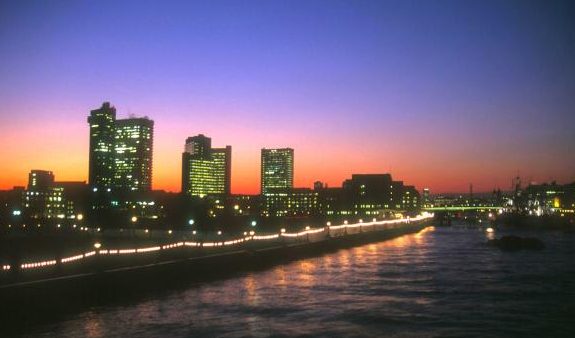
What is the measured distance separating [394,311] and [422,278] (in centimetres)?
1633

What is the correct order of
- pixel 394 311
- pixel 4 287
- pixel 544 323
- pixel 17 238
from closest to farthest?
pixel 4 287, pixel 544 323, pixel 394 311, pixel 17 238

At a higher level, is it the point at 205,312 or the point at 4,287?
the point at 4,287

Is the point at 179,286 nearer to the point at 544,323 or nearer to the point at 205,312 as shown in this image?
the point at 205,312

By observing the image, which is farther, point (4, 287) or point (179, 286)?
point (179, 286)

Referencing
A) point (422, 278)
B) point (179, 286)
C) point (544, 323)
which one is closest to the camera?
point (544, 323)

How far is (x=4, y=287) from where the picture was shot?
24.6 meters

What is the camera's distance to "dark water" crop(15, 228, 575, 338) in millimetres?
24828

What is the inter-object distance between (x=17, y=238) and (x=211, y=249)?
4506 centimetres

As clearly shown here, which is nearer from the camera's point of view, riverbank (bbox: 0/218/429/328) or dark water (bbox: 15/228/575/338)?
dark water (bbox: 15/228/575/338)

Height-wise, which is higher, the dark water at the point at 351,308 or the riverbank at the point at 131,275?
the riverbank at the point at 131,275

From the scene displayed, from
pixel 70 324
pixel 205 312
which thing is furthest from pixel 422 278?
pixel 70 324

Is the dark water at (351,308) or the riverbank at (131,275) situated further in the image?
the riverbank at (131,275)

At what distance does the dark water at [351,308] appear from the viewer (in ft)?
81.5

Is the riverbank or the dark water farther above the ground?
the riverbank
